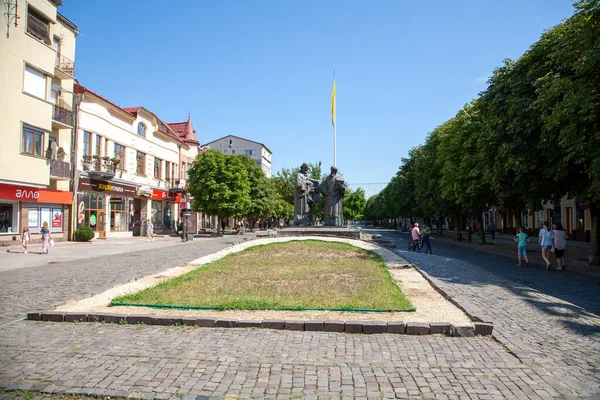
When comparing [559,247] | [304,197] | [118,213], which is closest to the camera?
[559,247]

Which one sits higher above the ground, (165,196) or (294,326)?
(165,196)

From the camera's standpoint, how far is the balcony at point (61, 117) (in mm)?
27344

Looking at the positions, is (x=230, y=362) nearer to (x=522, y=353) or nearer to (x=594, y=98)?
(x=522, y=353)

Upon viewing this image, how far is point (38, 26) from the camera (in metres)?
25.5

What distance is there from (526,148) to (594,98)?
4.50 meters

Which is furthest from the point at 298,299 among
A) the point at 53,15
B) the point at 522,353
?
the point at 53,15

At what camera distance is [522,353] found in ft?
18.3

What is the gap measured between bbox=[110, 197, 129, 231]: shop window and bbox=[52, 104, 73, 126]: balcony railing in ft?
26.6

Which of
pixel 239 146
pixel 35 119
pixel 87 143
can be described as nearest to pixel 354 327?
pixel 35 119

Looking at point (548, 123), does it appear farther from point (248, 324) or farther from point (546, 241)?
point (248, 324)

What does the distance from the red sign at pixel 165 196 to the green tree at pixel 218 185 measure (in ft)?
8.56

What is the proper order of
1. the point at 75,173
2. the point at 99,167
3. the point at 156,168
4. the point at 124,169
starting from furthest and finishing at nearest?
the point at 156,168
the point at 124,169
the point at 99,167
the point at 75,173

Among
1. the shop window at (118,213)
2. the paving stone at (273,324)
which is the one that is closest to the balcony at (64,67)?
the shop window at (118,213)

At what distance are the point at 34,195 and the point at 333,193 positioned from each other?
17714 millimetres
